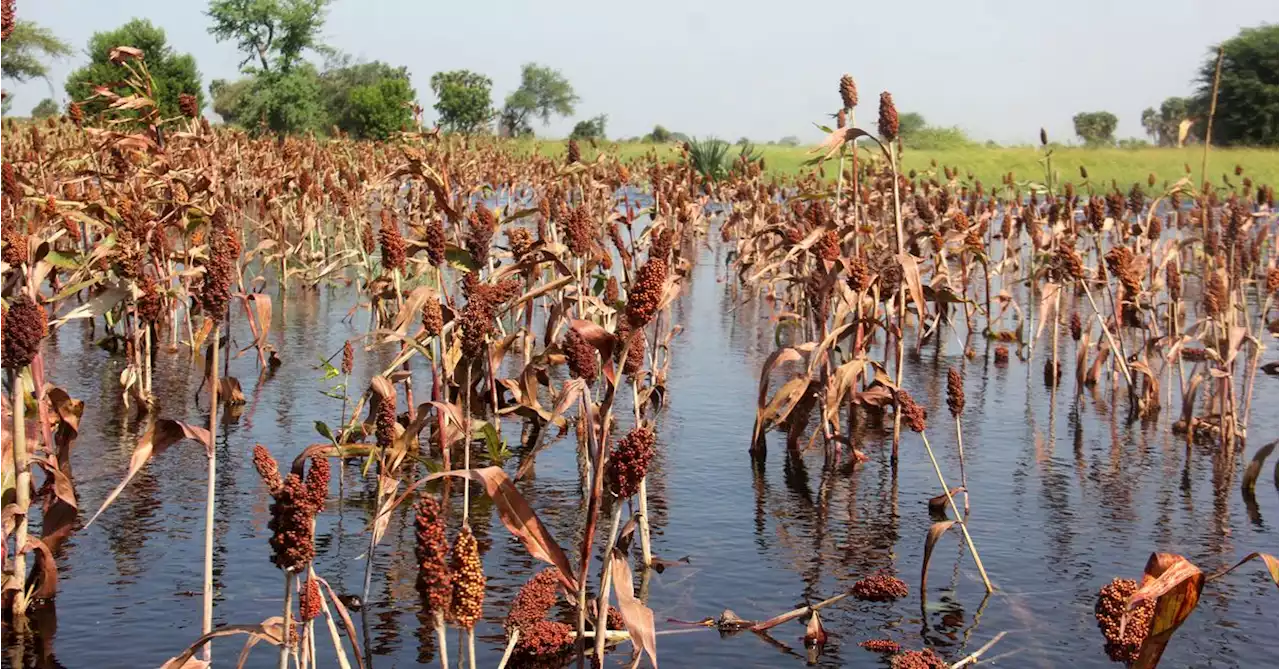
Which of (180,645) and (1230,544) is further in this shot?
(1230,544)

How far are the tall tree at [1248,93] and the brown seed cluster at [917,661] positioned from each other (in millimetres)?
48723

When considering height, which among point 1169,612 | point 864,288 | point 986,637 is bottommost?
point 986,637

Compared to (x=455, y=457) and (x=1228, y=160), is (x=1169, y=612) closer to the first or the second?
(x=455, y=457)

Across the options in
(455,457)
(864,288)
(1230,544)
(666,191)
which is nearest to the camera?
(1230,544)

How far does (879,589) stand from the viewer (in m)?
5.39

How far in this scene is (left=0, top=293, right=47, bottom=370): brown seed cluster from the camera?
3.76m

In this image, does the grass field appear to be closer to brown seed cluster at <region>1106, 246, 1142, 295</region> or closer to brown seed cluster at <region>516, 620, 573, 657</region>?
brown seed cluster at <region>1106, 246, 1142, 295</region>

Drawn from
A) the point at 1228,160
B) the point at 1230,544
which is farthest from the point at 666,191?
the point at 1228,160

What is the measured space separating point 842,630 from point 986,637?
533mm

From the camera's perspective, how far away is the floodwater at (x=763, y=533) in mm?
4945

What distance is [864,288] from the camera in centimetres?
680

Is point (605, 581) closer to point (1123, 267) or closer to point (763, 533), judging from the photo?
point (763, 533)

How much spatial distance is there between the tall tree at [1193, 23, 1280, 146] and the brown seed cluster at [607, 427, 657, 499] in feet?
164

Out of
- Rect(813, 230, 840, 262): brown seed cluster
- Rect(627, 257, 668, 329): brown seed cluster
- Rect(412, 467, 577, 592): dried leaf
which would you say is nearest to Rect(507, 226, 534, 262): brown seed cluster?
Rect(813, 230, 840, 262): brown seed cluster
